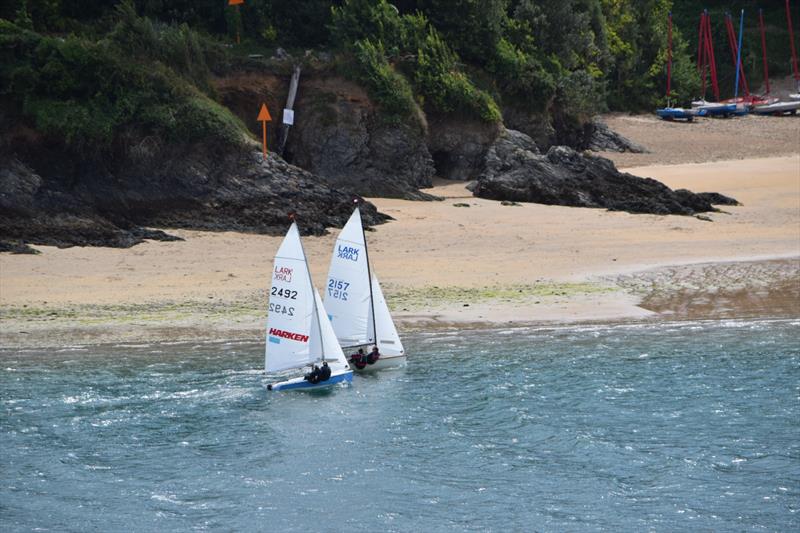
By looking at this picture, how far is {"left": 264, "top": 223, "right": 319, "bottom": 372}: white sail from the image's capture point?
25703 mm

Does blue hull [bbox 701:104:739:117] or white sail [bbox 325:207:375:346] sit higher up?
blue hull [bbox 701:104:739:117]

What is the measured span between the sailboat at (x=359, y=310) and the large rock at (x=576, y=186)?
16.4 m

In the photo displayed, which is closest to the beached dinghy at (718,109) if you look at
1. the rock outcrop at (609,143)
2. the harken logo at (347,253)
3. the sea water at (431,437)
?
the rock outcrop at (609,143)

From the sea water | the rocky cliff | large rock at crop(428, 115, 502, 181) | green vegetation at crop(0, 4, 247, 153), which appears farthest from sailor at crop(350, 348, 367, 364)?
large rock at crop(428, 115, 502, 181)

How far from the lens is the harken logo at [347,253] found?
27203mm

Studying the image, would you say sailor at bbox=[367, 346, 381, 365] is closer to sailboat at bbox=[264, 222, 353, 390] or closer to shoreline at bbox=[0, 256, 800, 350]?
sailboat at bbox=[264, 222, 353, 390]

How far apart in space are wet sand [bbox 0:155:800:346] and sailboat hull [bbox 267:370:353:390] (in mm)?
3874

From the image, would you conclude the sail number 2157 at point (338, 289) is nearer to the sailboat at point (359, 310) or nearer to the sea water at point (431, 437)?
the sailboat at point (359, 310)

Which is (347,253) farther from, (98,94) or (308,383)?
(98,94)

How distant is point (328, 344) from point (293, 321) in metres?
1.04

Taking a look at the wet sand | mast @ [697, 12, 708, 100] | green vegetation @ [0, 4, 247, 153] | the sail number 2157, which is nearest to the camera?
the sail number 2157

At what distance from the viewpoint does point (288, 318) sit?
25750 millimetres

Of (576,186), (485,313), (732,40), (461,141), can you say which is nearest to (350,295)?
(485,313)

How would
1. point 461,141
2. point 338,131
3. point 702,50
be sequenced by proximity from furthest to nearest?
point 702,50 → point 461,141 → point 338,131
